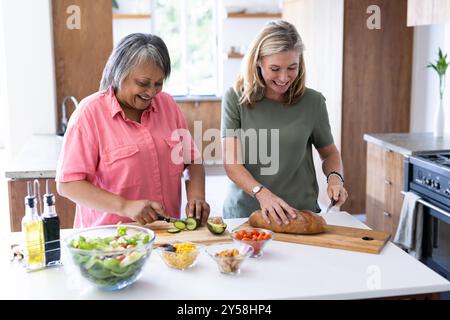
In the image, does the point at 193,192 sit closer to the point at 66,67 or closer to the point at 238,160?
the point at 238,160

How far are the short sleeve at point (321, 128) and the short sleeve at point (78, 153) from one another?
893mm

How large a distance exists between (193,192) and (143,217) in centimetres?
34

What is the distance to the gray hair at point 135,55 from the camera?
1.91 meters

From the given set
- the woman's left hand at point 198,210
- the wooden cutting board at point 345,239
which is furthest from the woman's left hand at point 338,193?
the woman's left hand at point 198,210

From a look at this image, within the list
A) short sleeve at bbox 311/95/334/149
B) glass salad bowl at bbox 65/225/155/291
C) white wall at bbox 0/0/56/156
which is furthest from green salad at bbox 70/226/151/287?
white wall at bbox 0/0/56/156

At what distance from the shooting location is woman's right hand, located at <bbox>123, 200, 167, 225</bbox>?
187 centimetres

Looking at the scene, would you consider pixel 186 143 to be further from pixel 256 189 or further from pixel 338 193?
pixel 338 193

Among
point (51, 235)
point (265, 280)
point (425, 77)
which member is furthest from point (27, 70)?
point (425, 77)

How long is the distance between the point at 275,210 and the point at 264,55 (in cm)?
59

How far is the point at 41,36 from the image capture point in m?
3.83

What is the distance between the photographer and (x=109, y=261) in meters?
1.46

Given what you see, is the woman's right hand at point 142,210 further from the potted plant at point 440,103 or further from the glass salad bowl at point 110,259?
the potted plant at point 440,103

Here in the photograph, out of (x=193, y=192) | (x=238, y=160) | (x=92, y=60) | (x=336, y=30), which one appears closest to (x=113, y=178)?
(x=193, y=192)
